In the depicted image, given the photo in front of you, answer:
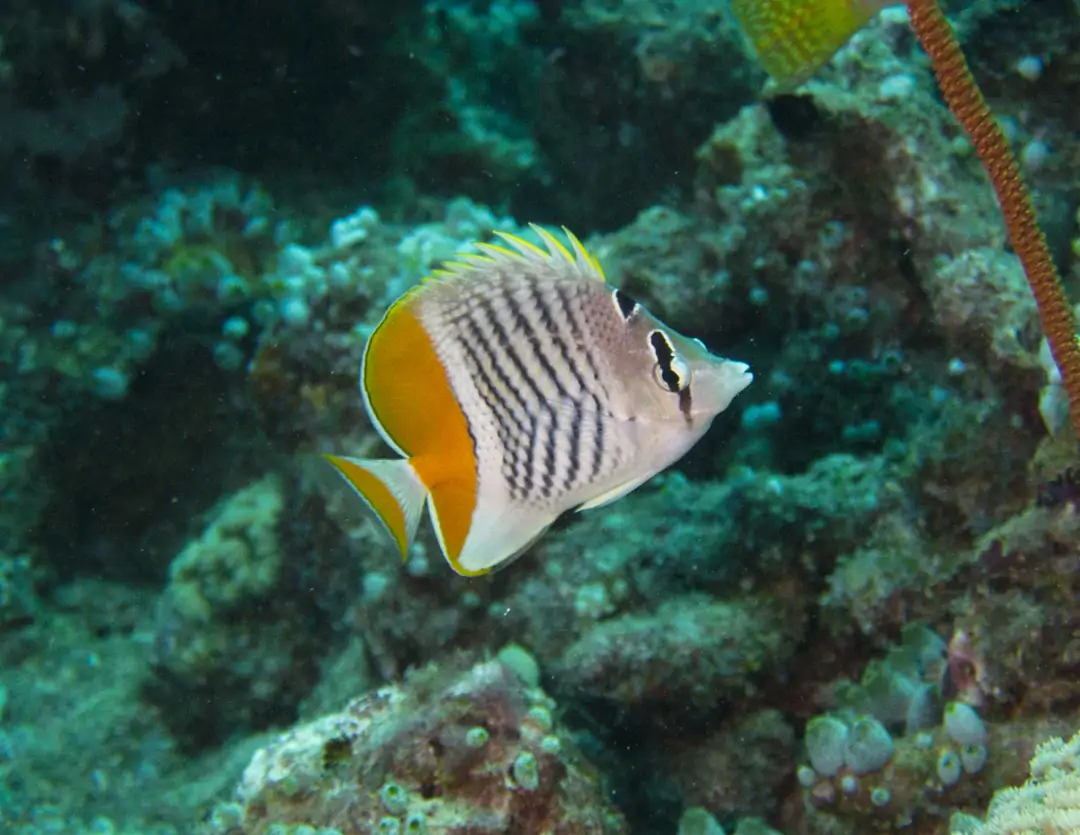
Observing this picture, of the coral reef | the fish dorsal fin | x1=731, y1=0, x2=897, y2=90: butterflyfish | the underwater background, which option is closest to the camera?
the fish dorsal fin

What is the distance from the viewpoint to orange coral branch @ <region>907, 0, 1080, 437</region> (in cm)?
201

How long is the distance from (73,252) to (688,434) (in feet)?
18.9

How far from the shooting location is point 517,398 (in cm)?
190

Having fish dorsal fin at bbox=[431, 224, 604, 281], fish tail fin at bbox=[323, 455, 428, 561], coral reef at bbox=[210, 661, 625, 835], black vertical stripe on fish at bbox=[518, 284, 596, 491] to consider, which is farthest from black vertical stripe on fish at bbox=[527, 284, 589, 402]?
coral reef at bbox=[210, 661, 625, 835]

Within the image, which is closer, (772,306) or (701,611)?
(701,611)

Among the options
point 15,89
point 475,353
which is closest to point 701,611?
point 475,353

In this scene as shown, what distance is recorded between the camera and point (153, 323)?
19.3ft

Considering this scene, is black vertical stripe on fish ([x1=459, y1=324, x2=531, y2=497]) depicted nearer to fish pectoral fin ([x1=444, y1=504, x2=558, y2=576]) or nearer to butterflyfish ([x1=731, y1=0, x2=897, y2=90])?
fish pectoral fin ([x1=444, y1=504, x2=558, y2=576])

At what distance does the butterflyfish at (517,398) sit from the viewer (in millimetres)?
1859

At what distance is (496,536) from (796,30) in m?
3.02

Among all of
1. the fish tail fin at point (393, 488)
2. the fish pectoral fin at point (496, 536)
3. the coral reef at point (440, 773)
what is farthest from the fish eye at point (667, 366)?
the coral reef at point (440, 773)

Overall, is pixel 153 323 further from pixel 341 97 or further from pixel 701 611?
pixel 701 611

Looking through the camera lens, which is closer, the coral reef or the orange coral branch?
the orange coral branch

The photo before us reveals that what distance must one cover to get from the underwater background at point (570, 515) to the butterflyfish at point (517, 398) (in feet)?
3.43
